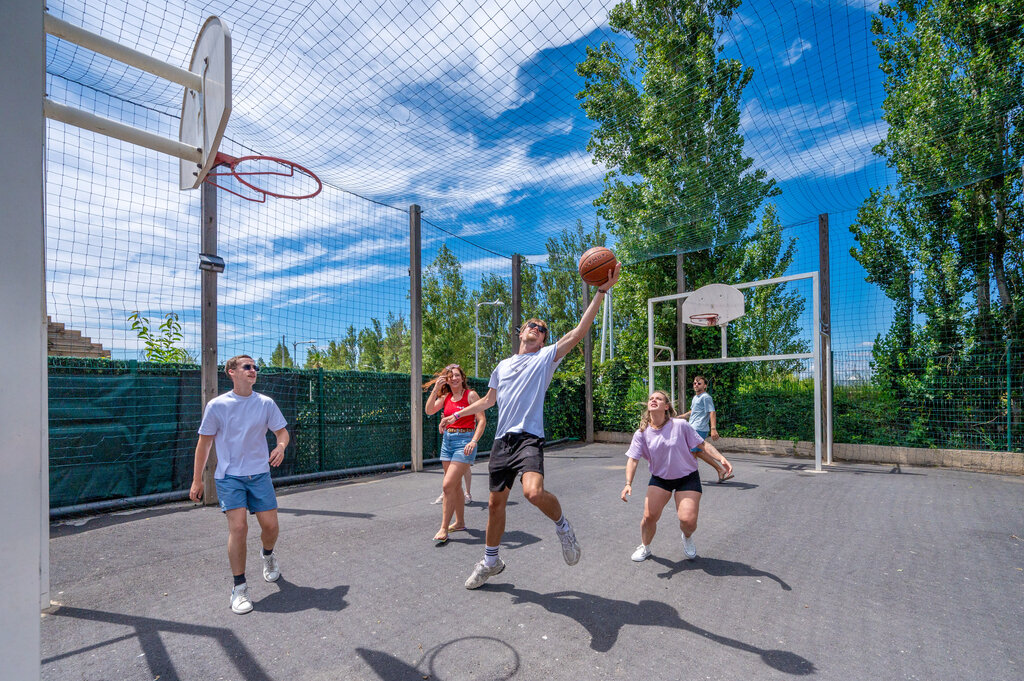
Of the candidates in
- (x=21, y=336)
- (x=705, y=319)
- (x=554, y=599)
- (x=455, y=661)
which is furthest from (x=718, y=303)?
(x=21, y=336)

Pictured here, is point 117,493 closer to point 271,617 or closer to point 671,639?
point 271,617

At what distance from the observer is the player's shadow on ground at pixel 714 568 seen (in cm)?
425

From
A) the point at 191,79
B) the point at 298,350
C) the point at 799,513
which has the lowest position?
the point at 799,513

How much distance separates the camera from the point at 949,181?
858 cm

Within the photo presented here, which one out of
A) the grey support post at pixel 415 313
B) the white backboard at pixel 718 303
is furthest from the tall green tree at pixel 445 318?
the white backboard at pixel 718 303

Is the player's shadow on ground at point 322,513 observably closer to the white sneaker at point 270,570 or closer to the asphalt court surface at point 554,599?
the asphalt court surface at point 554,599

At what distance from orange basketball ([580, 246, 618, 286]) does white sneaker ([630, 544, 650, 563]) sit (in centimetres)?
225

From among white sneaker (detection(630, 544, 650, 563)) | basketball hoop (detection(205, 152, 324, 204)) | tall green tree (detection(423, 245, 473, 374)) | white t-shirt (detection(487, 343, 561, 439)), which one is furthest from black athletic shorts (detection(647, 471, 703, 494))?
tall green tree (detection(423, 245, 473, 374))

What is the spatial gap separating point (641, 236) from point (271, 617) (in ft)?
30.4

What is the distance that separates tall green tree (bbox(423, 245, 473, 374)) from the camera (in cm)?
2488

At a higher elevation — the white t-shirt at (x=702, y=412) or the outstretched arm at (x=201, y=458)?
the outstretched arm at (x=201, y=458)

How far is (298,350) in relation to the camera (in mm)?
8656

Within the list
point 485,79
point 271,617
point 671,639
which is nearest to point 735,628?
point 671,639

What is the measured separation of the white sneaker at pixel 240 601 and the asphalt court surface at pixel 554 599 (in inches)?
2.2
